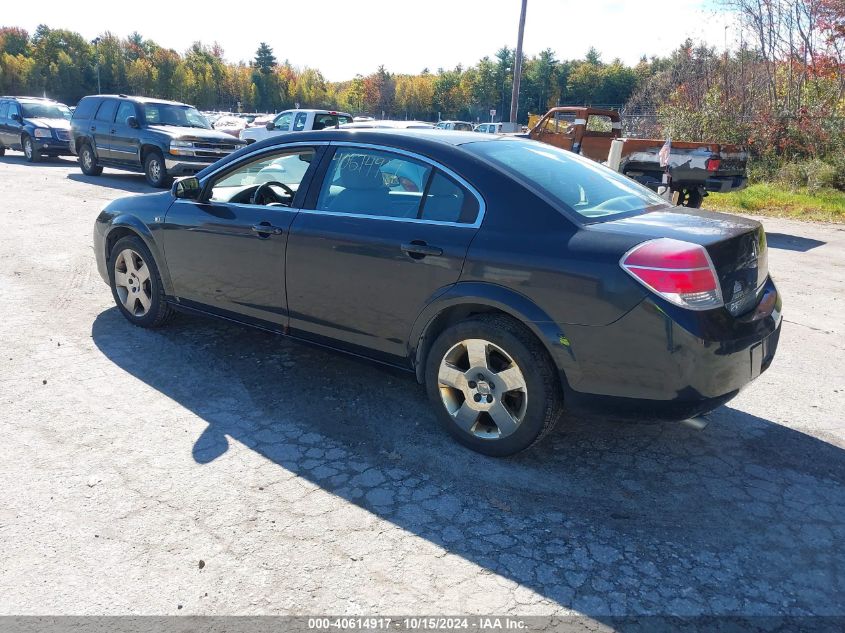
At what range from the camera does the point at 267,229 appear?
14.0ft

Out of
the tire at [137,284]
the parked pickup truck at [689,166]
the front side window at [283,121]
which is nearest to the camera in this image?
the tire at [137,284]

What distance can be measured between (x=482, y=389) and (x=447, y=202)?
1.03m

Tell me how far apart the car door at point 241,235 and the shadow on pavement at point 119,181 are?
32.8ft

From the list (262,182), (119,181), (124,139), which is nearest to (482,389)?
(262,182)

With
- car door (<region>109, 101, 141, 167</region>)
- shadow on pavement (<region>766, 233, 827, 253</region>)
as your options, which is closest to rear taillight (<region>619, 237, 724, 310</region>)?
shadow on pavement (<region>766, 233, 827, 253</region>)

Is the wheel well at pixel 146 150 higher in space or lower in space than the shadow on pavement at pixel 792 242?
higher

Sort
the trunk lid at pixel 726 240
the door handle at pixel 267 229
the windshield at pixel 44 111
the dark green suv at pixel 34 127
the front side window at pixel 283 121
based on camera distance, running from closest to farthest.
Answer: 1. the trunk lid at pixel 726 240
2. the door handle at pixel 267 229
3. the front side window at pixel 283 121
4. the dark green suv at pixel 34 127
5. the windshield at pixel 44 111

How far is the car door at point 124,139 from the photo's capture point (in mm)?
14766

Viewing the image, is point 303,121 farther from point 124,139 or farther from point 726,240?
point 726,240

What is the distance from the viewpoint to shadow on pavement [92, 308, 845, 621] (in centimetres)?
264

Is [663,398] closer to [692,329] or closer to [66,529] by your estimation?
[692,329]

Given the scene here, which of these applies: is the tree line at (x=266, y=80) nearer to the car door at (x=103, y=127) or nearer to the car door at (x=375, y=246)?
the car door at (x=103, y=127)

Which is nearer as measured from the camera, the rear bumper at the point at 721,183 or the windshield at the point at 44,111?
the rear bumper at the point at 721,183

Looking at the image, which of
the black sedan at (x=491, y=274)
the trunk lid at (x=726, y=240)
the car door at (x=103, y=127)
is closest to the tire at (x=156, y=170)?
the car door at (x=103, y=127)
